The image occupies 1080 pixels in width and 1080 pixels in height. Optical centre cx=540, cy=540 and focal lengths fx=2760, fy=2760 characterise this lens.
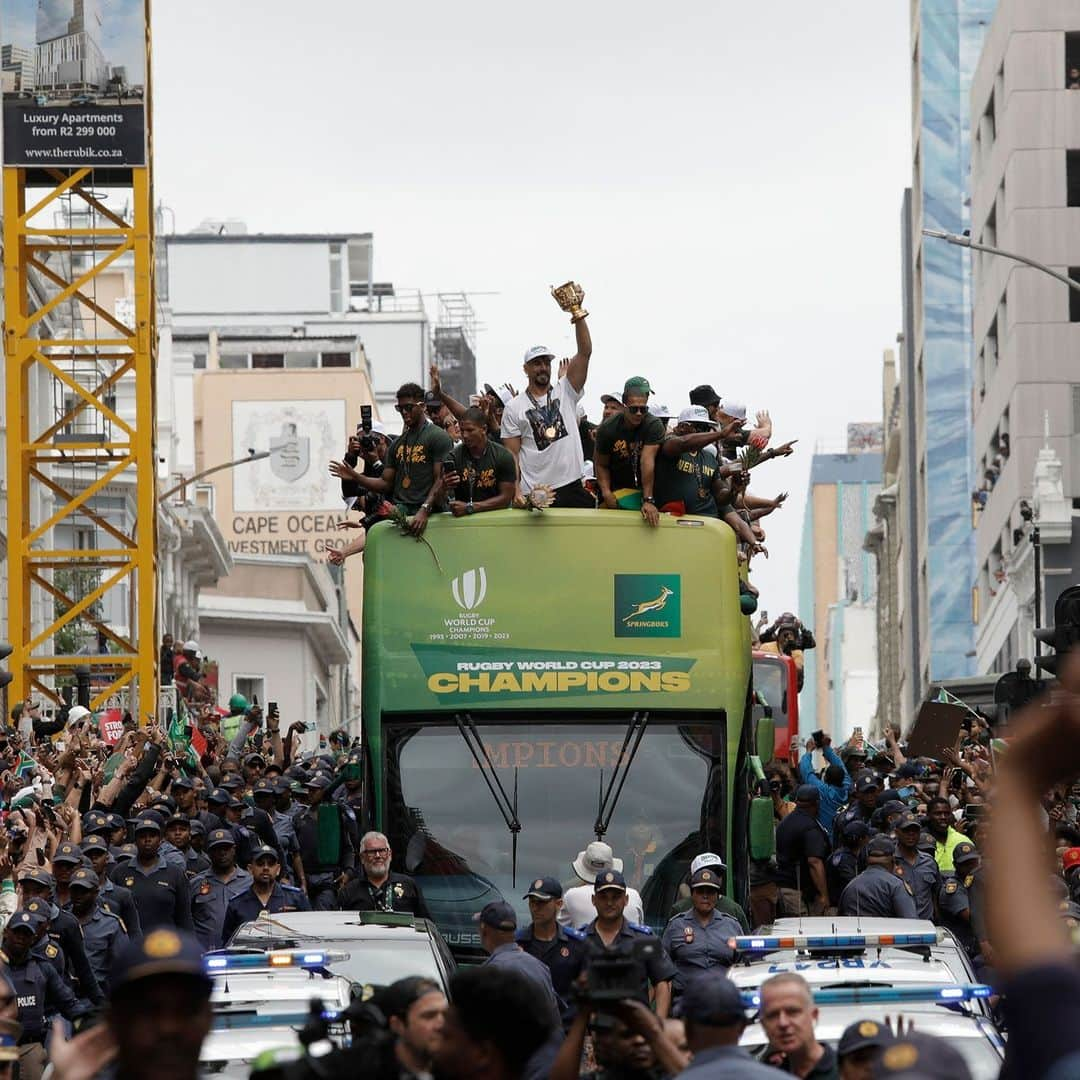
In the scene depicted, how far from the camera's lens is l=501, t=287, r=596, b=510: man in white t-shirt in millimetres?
17734

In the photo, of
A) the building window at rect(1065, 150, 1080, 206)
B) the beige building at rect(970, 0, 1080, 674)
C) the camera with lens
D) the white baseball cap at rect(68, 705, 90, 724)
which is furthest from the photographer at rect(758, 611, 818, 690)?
the building window at rect(1065, 150, 1080, 206)

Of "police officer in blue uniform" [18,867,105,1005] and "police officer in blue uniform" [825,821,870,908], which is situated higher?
"police officer in blue uniform" [18,867,105,1005]

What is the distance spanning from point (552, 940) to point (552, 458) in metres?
4.85

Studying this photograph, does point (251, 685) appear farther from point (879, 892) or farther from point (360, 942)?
point (360, 942)

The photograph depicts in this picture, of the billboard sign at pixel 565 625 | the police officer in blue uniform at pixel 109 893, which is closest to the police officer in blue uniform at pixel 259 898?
the police officer in blue uniform at pixel 109 893

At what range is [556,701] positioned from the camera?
16.4 meters

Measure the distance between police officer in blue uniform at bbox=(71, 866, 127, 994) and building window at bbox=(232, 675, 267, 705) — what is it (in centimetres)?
6685

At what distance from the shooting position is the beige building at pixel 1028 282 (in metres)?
63.1

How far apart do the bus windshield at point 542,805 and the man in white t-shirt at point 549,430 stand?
6.23 ft

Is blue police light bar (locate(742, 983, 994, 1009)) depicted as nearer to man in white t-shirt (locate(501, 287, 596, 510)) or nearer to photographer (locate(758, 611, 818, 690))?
man in white t-shirt (locate(501, 287, 596, 510))

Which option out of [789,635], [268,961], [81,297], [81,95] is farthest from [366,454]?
[81,297]

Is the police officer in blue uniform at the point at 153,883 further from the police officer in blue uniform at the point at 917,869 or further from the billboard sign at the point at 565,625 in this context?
the police officer in blue uniform at the point at 917,869

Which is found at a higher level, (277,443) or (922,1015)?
(277,443)

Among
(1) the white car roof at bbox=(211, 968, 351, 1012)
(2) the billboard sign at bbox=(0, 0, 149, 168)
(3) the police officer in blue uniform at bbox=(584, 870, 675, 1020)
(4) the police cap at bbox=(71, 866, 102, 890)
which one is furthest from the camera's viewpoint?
(2) the billboard sign at bbox=(0, 0, 149, 168)
